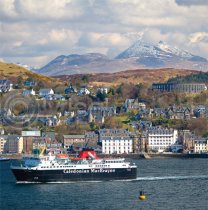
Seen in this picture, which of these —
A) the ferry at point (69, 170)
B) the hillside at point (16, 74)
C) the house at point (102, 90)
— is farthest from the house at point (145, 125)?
the ferry at point (69, 170)

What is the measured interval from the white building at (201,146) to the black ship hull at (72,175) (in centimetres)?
3774

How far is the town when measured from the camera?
288 ft

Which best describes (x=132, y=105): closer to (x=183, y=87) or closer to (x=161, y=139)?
(x=161, y=139)

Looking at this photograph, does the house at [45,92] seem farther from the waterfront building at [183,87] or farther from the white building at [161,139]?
the white building at [161,139]

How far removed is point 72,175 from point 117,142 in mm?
36908

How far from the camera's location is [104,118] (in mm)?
99562

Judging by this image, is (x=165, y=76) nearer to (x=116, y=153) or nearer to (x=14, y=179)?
(x=116, y=153)

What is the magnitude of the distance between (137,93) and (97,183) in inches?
2714

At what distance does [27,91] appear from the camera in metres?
114

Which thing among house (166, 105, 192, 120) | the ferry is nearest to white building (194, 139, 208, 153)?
house (166, 105, 192, 120)

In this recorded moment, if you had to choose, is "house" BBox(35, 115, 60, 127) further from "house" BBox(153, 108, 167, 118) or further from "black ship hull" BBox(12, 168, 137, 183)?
"black ship hull" BBox(12, 168, 137, 183)

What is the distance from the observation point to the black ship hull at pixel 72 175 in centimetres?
4950

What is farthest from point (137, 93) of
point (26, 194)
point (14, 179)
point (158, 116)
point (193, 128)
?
point (26, 194)

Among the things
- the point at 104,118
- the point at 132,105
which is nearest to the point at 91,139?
the point at 104,118
